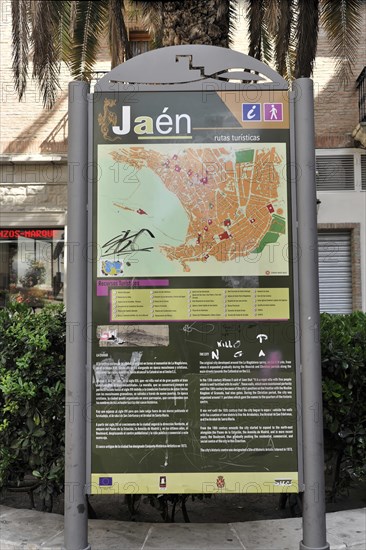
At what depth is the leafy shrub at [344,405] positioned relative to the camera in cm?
411

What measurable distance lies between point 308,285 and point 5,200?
12.8 meters

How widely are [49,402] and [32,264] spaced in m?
11.3

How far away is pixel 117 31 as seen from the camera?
363 inches

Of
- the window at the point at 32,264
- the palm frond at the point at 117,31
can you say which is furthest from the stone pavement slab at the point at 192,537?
the window at the point at 32,264

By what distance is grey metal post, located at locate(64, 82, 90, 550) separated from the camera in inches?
128

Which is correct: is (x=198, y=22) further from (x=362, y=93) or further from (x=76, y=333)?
(x=362, y=93)

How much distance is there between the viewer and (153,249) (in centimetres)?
337

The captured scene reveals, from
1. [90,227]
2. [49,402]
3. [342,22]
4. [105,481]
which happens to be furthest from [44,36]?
[105,481]

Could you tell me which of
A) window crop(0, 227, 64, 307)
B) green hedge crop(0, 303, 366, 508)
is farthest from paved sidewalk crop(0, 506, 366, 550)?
window crop(0, 227, 64, 307)

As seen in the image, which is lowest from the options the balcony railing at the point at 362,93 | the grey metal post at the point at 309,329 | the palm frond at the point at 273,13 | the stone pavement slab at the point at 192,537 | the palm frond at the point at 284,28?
the stone pavement slab at the point at 192,537

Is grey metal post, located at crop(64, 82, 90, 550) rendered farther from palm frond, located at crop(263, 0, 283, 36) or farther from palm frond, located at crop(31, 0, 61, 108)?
palm frond, located at crop(263, 0, 283, 36)

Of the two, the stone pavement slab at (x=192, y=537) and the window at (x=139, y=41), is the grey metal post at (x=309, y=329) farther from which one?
the window at (x=139, y=41)

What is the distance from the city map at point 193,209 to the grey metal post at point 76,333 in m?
0.12

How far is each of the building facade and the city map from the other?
37.9ft
